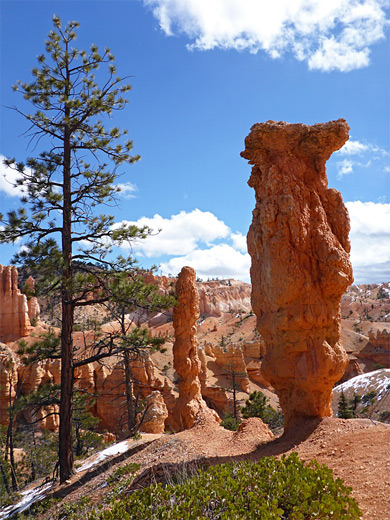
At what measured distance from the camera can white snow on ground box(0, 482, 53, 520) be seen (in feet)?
32.8

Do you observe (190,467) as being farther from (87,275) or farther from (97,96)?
(97,96)

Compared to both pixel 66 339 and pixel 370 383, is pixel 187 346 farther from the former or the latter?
pixel 370 383

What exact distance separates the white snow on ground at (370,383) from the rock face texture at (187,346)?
22.9 m

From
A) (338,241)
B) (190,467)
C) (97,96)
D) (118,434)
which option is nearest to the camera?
(190,467)

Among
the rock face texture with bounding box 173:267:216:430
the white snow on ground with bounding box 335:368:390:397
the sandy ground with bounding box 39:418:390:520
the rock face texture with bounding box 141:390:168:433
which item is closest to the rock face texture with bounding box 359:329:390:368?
the white snow on ground with bounding box 335:368:390:397

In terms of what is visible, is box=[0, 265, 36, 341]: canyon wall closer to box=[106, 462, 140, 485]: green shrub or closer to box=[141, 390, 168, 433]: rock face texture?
box=[141, 390, 168, 433]: rock face texture

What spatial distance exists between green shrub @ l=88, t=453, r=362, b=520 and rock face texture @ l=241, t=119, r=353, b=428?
3.38m

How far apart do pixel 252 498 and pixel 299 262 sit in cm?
539

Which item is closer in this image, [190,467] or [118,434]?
[190,467]

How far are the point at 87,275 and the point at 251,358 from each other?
34.5 m

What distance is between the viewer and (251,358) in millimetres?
42031

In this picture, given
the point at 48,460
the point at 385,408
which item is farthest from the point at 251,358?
the point at 48,460

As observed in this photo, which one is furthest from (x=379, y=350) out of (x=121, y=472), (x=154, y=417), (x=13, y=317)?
(x=121, y=472)

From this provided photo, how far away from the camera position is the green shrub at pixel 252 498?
161 inches
